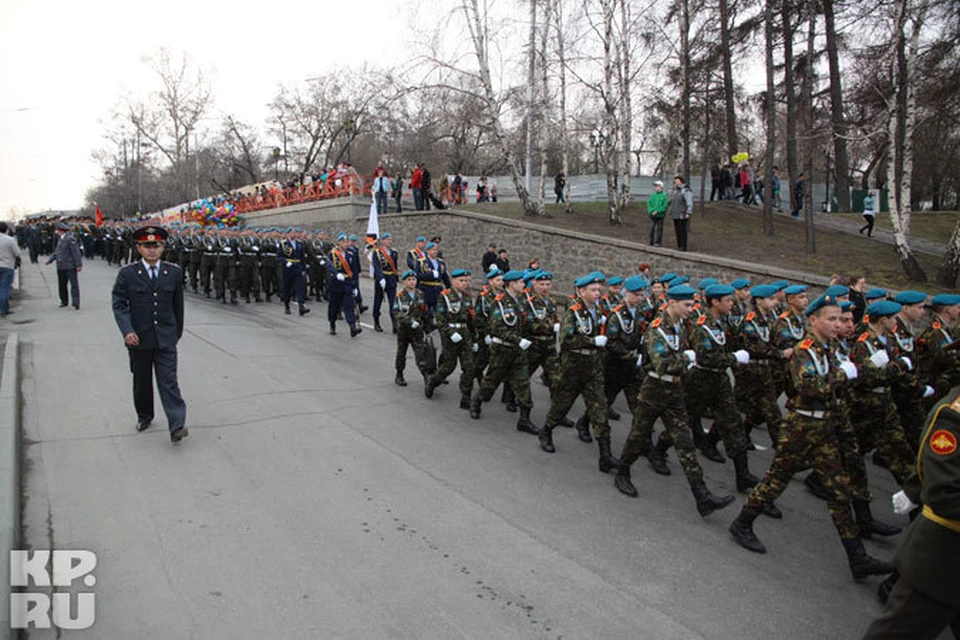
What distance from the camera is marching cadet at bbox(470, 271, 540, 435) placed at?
763cm

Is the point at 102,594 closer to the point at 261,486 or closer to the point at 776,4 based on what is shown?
the point at 261,486

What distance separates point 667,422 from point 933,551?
111 inches

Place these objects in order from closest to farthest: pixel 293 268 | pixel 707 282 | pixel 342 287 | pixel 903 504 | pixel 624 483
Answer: pixel 903 504 < pixel 624 483 < pixel 707 282 < pixel 342 287 < pixel 293 268

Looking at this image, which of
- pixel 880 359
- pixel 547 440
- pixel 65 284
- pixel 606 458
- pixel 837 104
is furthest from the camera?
pixel 837 104

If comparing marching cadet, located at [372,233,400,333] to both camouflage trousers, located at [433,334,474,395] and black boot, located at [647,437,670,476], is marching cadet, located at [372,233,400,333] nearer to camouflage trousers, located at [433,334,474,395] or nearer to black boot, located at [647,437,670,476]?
camouflage trousers, located at [433,334,474,395]

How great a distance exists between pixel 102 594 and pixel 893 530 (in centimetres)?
567

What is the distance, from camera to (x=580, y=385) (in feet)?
22.0

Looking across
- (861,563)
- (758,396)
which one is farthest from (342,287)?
(861,563)

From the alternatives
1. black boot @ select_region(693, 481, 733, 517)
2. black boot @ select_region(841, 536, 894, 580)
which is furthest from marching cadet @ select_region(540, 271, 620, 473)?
black boot @ select_region(841, 536, 894, 580)

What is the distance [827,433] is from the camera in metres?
4.59

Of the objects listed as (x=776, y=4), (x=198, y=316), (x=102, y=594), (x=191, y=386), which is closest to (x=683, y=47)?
(x=776, y=4)

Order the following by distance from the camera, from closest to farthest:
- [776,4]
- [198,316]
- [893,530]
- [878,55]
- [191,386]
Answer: [893,530]
[191,386]
[198,316]
[878,55]
[776,4]

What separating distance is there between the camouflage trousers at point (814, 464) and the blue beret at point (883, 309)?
1.58 m

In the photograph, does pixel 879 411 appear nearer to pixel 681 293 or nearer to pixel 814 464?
pixel 814 464
